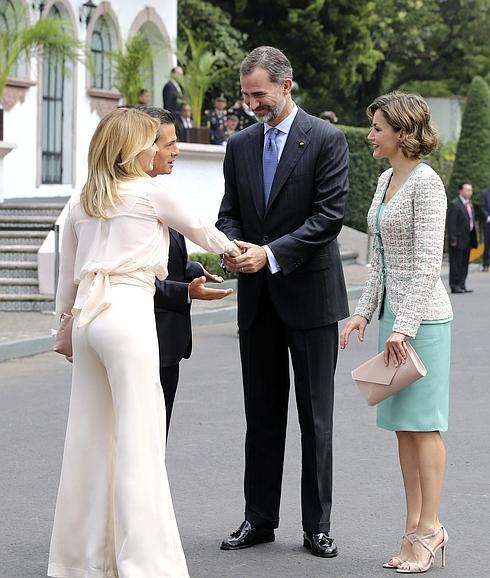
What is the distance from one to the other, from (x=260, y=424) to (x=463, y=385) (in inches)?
213

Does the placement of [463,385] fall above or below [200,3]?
below

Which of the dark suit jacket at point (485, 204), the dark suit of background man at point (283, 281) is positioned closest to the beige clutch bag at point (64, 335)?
the dark suit of background man at point (283, 281)

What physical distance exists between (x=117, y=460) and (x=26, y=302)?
11540 millimetres

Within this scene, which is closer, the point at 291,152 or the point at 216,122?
the point at 291,152

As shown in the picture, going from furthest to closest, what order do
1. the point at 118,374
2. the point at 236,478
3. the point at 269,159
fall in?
the point at 236,478, the point at 269,159, the point at 118,374

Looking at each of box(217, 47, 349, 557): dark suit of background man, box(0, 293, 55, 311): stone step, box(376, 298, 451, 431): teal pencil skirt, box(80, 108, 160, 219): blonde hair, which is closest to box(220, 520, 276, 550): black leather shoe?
box(217, 47, 349, 557): dark suit of background man

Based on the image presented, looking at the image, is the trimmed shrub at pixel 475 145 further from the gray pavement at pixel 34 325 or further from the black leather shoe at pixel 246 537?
the black leather shoe at pixel 246 537

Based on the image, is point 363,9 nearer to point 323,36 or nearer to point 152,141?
point 323,36

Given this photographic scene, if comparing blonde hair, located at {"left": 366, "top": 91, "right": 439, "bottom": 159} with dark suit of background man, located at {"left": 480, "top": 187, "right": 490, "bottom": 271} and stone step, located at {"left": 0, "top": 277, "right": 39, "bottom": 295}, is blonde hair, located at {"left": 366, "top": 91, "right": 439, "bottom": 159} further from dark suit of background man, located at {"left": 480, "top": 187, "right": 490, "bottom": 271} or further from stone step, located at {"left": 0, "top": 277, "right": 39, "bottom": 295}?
dark suit of background man, located at {"left": 480, "top": 187, "right": 490, "bottom": 271}

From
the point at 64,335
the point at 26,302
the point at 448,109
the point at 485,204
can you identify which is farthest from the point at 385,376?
the point at 448,109

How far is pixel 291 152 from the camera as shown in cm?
593

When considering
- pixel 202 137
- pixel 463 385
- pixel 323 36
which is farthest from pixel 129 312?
pixel 323 36

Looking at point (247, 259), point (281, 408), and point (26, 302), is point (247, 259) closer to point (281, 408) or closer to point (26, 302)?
point (281, 408)

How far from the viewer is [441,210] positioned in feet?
18.4
